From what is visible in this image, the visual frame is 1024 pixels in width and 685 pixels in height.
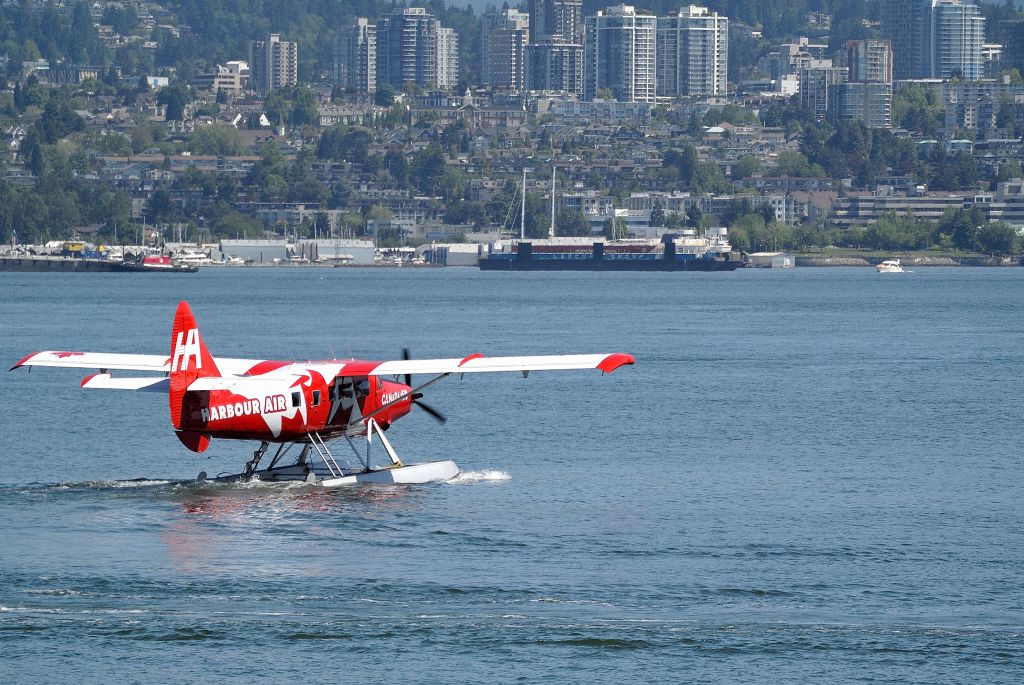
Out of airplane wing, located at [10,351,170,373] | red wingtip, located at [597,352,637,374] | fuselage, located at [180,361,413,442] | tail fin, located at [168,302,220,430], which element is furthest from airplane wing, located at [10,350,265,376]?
red wingtip, located at [597,352,637,374]

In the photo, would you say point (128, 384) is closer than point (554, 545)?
No

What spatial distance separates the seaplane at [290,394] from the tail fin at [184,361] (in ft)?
0.04

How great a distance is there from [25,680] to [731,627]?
22.0 feet

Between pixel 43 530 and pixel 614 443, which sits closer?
pixel 43 530

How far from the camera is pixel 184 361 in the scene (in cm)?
2567

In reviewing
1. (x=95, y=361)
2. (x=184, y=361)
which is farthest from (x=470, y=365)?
(x=95, y=361)

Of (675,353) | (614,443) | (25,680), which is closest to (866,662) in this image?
(25,680)

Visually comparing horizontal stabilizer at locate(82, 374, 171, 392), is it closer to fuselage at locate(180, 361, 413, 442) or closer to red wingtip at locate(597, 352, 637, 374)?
A: fuselage at locate(180, 361, 413, 442)

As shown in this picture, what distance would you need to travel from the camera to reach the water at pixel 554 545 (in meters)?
19.3

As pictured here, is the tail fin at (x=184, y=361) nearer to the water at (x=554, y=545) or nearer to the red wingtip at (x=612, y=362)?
the water at (x=554, y=545)

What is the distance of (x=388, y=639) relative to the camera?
19797 mm

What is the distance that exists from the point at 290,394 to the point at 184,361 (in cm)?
145

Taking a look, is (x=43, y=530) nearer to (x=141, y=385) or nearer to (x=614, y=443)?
(x=141, y=385)

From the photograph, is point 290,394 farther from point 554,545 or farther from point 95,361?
point 554,545
